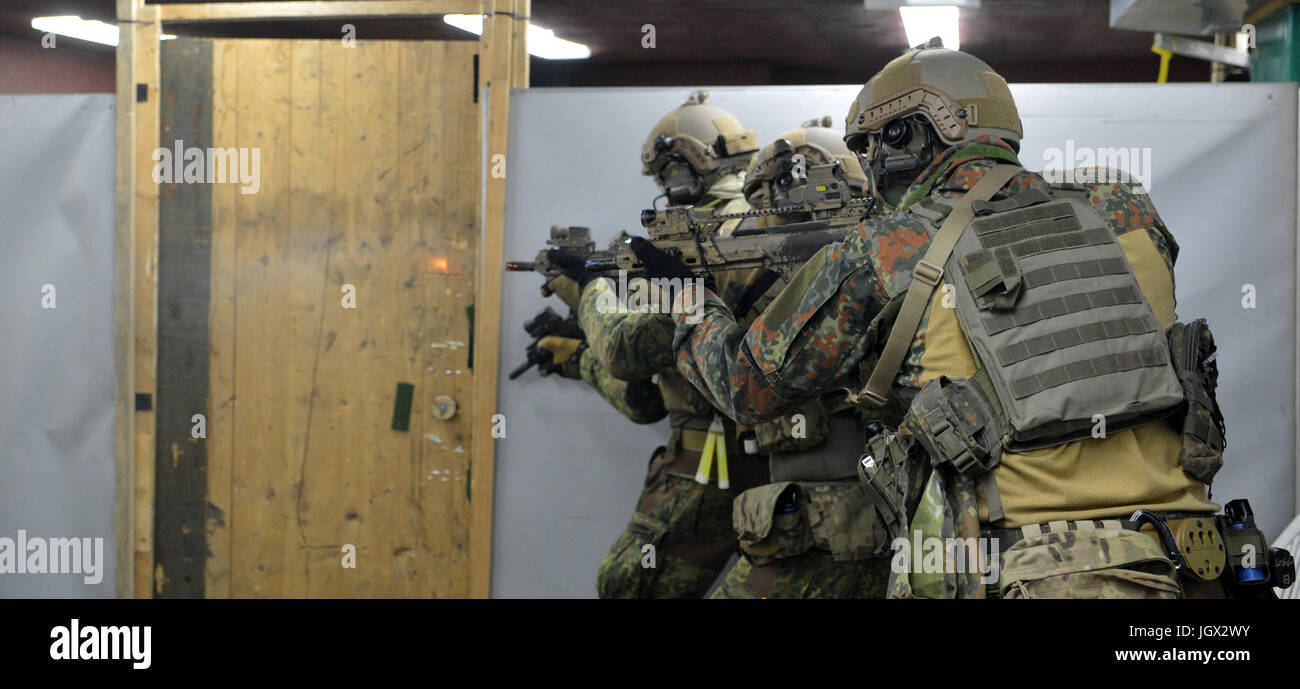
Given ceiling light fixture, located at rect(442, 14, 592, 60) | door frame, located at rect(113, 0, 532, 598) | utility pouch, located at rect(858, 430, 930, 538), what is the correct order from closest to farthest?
utility pouch, located at rect(858, 430, 930, 538) < door frame, located at rect(113, 0, 532, 598) < ceiling light fixture, located at rect(442, 14, 592, 60)

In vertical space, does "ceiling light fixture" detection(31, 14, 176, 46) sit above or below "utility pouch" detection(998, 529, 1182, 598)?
above

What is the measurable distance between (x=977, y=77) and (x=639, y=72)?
701cm

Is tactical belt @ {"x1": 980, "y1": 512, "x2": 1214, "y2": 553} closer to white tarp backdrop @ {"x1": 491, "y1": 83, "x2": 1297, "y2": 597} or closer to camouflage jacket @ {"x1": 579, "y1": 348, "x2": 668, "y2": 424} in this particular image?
camouflage jacket @ {"x1": 579, "y1": 348, "x2": 668, "y2": 424}

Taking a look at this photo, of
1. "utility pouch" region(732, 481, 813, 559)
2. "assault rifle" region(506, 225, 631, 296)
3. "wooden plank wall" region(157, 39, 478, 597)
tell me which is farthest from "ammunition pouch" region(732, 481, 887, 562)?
"wooden plank wall" region(157, 39, 478, 597)

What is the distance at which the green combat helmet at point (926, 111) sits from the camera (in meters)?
2.22

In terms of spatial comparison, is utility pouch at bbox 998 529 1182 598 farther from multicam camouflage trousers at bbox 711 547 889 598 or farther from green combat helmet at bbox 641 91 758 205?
green combat helmet at bbox 641 91 758 205

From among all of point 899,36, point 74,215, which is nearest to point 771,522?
point 74,215

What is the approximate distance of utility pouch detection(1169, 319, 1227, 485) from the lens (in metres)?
1.93

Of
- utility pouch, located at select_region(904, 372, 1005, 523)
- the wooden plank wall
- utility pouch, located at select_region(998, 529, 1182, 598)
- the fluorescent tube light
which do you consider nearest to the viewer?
utility pouch, located at select_region(998, 529, 1182, 598)

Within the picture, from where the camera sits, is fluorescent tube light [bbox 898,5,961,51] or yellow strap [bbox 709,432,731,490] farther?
fluorescent tube light [bbox 898,5,961,51]

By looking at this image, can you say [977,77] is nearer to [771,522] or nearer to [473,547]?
[771,522]

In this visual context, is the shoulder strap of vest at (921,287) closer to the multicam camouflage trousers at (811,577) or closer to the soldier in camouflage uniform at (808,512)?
the soldier in camouflage uniform at (808,512)

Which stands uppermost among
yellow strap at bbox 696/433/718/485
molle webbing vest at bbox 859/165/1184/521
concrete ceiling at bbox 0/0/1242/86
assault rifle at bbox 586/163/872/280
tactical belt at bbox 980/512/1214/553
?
concrete ceiling at bbox 0/0/1242/86

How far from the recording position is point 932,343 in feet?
6.57
